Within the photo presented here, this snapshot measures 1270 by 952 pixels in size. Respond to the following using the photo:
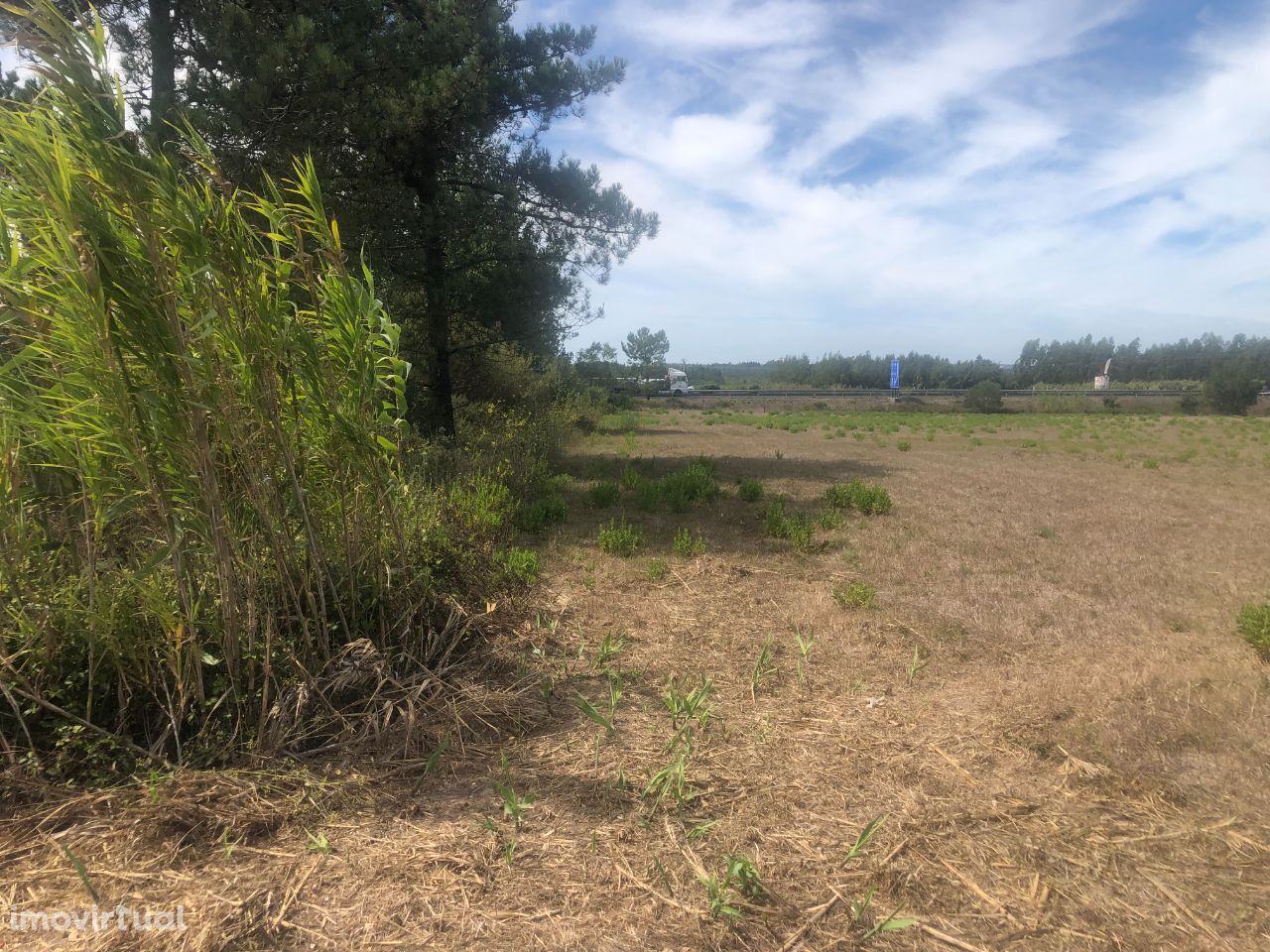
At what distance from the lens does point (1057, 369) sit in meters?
70.6

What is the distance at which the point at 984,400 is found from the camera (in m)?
36.7

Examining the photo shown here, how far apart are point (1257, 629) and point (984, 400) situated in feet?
121

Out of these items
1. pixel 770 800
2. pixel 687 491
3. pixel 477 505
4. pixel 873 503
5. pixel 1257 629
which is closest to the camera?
pixel 770 800

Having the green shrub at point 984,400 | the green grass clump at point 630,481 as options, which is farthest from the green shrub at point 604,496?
the green shrub at point 984,400

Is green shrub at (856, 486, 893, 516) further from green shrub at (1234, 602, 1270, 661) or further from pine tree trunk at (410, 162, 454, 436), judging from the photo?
pine tree trunk at (410, 162, 454, 436)

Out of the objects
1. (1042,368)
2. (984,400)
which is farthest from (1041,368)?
(984,400)

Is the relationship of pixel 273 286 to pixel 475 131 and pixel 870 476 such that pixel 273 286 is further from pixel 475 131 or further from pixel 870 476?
pixel 870 476

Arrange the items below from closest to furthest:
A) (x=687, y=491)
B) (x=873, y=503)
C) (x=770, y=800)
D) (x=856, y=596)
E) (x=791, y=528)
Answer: (x=770, y=800) < (x=856, y=596) < (x=791, y=528) < (x=873, y=503) < (x=687, y=491)

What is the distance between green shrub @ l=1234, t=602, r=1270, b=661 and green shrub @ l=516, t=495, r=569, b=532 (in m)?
4.99

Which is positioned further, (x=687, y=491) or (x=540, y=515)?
(x=687, y=491)

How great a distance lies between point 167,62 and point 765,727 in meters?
7.94

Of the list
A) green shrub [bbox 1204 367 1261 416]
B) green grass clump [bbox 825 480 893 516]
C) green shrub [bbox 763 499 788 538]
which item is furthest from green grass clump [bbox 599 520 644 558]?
green shrub [bbox 1204 367 1261 416]

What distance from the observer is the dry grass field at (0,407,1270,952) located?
5.93 feet

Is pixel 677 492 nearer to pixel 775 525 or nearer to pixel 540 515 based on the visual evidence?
pixel 775 525
